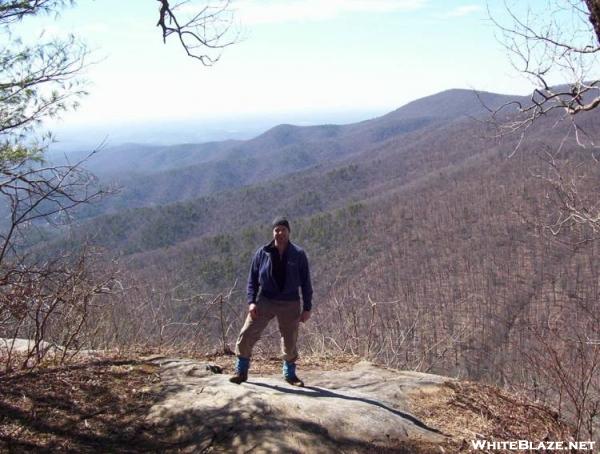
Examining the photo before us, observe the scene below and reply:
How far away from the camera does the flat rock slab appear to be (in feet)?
12.0

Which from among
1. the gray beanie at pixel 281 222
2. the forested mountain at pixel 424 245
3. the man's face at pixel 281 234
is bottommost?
the forested mountain at pixel 424 245

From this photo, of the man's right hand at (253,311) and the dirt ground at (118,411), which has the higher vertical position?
the man's right hand at (253,311)

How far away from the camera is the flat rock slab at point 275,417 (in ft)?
12.0

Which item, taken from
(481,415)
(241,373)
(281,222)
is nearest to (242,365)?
(241,373)

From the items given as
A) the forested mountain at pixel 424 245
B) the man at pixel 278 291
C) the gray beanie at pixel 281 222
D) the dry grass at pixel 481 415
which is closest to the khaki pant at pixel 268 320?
the man at pixel 278 291

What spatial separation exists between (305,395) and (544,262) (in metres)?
60.2

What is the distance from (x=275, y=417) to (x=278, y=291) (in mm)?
1319

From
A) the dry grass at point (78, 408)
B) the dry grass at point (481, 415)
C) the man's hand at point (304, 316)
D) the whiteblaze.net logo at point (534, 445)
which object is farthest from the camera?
the man's hand at point (304, 316)

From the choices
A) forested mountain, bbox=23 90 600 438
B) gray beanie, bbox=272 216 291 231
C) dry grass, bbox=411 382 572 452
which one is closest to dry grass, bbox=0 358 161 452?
gray beanie, bbox=272 216 291 231

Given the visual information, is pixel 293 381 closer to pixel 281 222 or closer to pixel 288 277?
pixel 288 277

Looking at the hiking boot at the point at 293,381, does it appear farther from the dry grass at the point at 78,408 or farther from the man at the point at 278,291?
the dry grass at the point at 78,408

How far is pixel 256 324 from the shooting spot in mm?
5008

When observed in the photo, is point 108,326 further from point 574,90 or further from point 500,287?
point 500,287

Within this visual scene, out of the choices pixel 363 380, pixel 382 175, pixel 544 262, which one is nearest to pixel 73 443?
pixel 363 380
